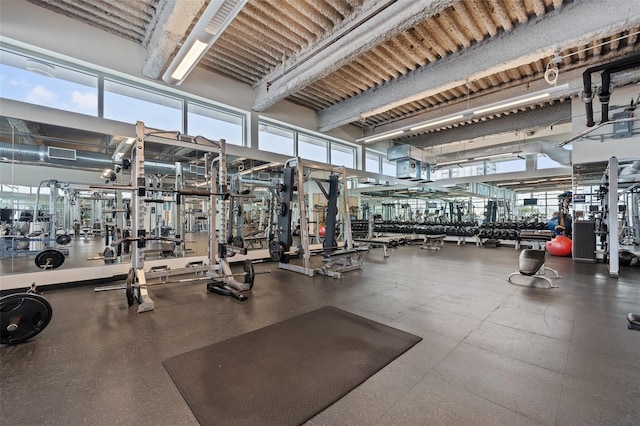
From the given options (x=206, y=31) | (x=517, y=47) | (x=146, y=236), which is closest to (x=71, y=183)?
(x=146, y=236)

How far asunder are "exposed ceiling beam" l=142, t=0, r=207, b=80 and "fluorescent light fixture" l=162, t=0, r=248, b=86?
216mm

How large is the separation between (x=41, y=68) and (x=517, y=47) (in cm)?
731

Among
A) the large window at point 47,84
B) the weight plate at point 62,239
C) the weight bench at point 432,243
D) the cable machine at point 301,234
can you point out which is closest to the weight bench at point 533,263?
the cable machine at point 301,234

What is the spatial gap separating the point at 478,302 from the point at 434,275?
60.3 inches

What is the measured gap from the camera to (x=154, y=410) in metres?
1.52

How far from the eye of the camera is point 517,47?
13.9 feet

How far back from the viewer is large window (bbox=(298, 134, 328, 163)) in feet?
26.2

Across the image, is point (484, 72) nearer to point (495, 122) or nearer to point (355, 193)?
point (495, 122)

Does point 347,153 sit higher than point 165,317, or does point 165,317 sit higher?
point 347,153

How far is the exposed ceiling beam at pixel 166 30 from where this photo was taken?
3383mm

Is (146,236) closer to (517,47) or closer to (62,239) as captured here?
(62,239)

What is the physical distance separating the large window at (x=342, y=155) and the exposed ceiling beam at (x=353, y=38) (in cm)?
349

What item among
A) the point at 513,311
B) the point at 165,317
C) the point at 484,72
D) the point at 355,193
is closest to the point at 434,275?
the point at 513,311

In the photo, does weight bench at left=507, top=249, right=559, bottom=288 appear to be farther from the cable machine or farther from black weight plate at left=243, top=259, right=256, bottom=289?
black weight plate at left=243, top=259, right=256, bottom=289
